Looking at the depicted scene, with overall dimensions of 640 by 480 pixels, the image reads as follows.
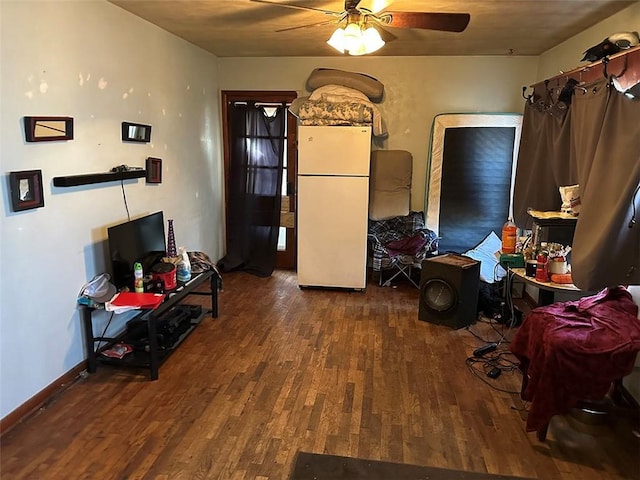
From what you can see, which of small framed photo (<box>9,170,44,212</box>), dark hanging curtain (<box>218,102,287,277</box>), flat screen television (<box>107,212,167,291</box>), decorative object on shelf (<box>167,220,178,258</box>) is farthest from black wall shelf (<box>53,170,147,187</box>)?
dark hanging curtain (<box>218,102,287,277</box>)

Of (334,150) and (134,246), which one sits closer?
(134,246)

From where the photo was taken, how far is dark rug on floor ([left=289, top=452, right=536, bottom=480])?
223 cm

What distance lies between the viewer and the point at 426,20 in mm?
2818

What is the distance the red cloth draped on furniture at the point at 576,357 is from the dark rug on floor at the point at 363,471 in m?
0.43

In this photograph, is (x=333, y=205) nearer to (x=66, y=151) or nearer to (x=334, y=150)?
(x=334, y=150)

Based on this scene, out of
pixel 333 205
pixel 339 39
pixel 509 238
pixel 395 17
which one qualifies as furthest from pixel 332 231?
pixel 395 17

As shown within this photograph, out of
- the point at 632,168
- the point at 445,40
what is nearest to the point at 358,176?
the point at 445,40

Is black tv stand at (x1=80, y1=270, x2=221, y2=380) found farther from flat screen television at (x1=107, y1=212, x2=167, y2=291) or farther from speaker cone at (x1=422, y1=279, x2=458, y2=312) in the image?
speaker cone at (x1=422, y1=279, x2=458, y2=312)

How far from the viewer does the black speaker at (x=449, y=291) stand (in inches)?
156

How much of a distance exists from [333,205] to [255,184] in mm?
Answer: 1142

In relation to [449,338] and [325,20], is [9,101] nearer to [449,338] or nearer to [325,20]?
[325,20]

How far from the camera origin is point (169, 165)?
14.0ft

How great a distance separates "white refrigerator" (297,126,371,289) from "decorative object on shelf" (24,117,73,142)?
227 centimetres

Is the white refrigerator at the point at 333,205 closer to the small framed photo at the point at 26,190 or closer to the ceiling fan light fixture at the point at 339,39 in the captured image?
the ceiling fan light fixture at the point at 339,39
